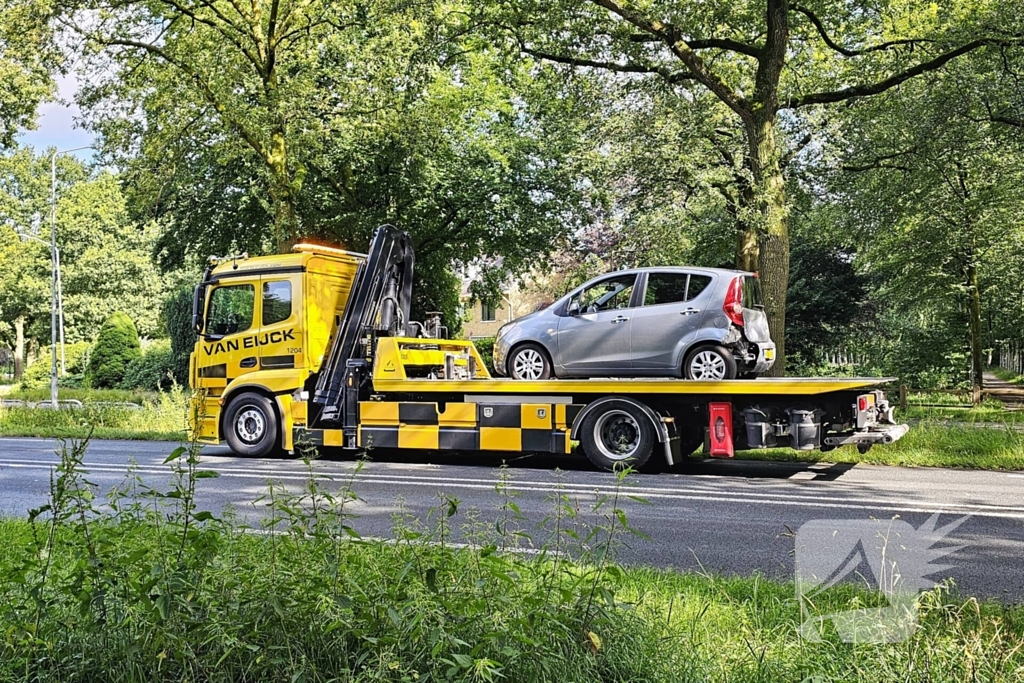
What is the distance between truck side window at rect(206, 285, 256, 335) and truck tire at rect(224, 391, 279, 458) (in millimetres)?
1038

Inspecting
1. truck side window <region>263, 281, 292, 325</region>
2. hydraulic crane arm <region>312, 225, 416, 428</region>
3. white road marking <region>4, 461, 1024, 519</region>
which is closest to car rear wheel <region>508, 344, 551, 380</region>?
hydraulic crane arm <region>312, 225, 416, 428</region>

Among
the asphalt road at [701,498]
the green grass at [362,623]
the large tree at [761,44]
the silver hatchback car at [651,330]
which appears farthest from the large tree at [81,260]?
the green grass at [362,623]

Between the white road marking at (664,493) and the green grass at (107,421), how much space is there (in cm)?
600

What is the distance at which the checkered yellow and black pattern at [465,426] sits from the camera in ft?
36.8

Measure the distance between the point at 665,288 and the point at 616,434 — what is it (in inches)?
76.7

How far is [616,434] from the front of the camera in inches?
428

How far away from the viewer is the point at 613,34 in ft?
52.5

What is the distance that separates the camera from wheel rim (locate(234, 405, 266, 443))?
42.7 feet

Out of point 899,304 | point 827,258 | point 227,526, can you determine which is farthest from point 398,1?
point 827,258

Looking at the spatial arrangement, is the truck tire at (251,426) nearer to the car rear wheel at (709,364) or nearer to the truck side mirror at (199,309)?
the truck side mirror at (199,309)

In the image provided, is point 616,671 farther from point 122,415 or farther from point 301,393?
point 122,415

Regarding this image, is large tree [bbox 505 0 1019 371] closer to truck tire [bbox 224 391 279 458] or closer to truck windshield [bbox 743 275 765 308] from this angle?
truck windshield [bbox 743 275 765 308]

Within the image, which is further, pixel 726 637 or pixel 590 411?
pixel 590 411

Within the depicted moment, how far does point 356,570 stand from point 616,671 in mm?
1239
